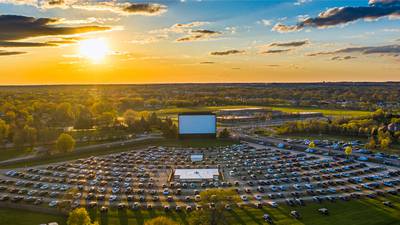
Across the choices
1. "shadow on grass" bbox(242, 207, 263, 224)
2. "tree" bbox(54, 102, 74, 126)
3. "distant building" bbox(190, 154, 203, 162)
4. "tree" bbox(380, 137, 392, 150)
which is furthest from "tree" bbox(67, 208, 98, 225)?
"tree" bbox(54, 102, 74, 126)

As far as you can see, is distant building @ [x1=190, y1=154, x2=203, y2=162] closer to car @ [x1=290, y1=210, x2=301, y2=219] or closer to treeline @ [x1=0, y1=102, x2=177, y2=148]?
treeline @ [x1=0, y1=102, x2=177, y2=148]

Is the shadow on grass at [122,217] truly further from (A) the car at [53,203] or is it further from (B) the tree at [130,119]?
(B) the tree at [130,119]

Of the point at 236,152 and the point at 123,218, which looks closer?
the point at 123,218

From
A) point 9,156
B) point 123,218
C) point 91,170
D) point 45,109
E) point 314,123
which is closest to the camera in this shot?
point 123,218

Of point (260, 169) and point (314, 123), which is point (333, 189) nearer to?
point (260, 169)

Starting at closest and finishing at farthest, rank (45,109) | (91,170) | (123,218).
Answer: (123,218) < (91,170) < (45,109)

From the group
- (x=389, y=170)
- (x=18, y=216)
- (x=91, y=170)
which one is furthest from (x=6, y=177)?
(x=389, y=170)
